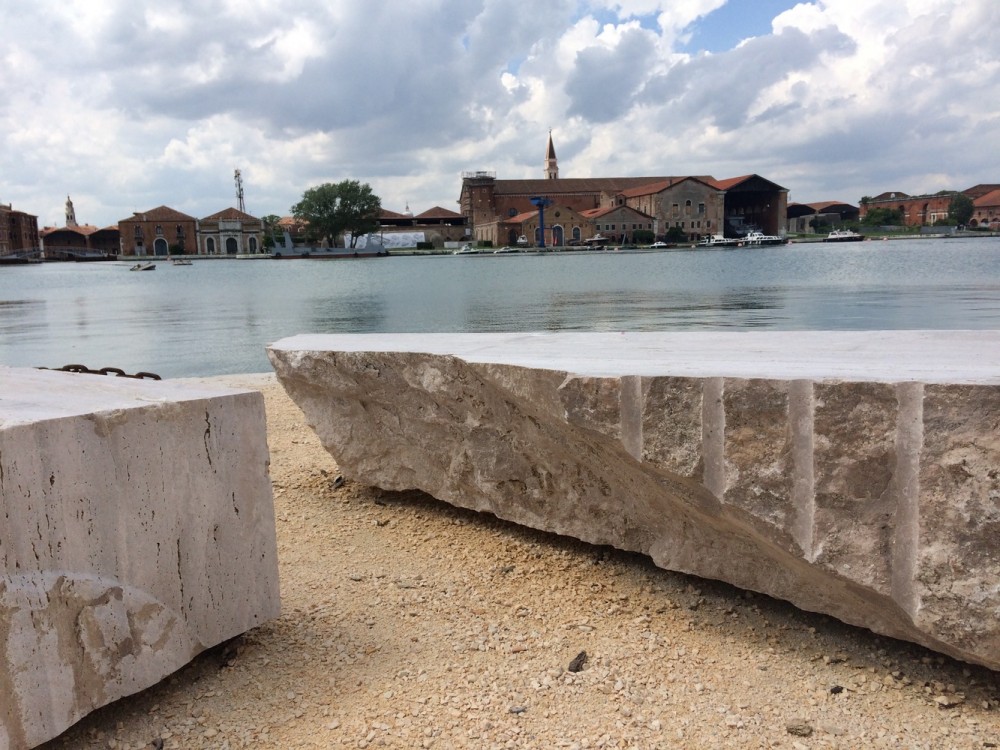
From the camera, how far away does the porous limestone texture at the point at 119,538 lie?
1660mm

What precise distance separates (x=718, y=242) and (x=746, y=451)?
71426mm

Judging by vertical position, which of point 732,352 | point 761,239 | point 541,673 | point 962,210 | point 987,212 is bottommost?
point 541,673

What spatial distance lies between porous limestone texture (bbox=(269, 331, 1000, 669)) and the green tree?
92.6m

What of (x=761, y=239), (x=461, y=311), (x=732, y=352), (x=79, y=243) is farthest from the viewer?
(x=79, y=243)

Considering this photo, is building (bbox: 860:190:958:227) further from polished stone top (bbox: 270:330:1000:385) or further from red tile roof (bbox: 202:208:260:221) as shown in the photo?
polished stone top (bbox: 270:330:1000:385)

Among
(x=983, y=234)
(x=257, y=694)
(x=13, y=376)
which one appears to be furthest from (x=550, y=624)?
(x=983, y=234)

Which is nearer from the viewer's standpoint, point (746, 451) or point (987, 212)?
point (746, 451)

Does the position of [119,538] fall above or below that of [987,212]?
below

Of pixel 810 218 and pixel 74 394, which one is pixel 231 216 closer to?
pixel 810 218

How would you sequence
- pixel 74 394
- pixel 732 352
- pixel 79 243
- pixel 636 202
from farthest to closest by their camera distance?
pixel 79 243 → pixel 636 202 → pixel 732 352 → pixel 74 394

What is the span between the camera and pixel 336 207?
72.1 m

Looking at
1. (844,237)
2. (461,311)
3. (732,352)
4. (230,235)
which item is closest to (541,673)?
(732,352)

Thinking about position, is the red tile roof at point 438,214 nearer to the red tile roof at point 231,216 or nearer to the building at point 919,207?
the red tile roof at point 231,216

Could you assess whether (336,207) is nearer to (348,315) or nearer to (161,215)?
(161,215)
